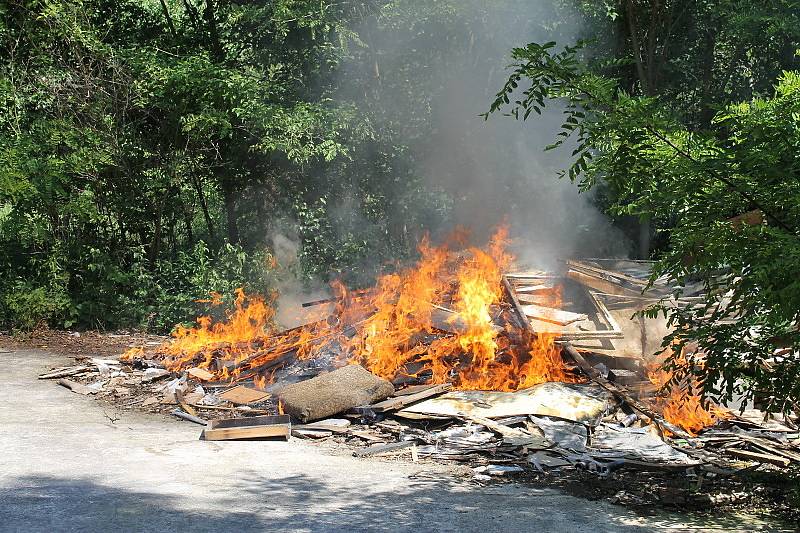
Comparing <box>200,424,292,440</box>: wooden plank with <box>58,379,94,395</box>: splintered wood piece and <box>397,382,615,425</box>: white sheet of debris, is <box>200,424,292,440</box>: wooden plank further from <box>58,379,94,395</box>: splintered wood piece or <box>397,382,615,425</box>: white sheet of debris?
<box>58,379,94,395</box>: splintered wood piece

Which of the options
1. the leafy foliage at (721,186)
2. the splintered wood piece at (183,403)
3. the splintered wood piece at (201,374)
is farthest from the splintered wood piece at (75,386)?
the leafy foliage at (721,186)

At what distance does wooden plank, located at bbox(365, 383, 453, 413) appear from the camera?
890cm

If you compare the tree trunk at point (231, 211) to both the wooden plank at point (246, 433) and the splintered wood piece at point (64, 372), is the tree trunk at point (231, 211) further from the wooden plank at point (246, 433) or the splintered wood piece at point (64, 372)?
the wooden plank at point (246, 433)

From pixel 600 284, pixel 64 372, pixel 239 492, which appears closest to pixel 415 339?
pixel 600 284

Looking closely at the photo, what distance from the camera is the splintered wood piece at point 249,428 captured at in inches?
317

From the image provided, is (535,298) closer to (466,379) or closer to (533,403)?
(466,379)

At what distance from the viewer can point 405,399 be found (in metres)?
9.11

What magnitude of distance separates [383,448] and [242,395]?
2.63m

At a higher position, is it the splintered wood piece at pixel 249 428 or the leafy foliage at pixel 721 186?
the leafy foliage at pixel 721 186

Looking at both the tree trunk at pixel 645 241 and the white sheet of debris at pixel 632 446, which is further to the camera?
the tree trunk at pixel 645 241

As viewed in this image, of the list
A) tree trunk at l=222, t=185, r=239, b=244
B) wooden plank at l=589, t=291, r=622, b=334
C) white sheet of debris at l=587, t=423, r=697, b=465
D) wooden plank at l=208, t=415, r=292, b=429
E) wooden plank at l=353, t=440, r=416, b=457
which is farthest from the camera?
tree trunk at l=222, t=185, r=239, b=244

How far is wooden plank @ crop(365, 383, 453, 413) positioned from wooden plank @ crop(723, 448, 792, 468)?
3.23m

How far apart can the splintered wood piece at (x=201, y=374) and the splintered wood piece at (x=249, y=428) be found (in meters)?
2.13

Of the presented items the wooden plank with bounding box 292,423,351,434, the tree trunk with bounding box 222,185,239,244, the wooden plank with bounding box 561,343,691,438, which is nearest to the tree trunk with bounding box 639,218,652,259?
the wooden plank with bounding box 561,343,691,438
